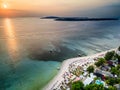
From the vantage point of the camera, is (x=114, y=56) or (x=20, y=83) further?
(x=114, y=56)

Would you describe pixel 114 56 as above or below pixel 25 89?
above

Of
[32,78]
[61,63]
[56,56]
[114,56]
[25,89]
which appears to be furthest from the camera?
[56,56]

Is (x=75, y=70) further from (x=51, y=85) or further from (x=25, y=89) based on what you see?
(x=25, y=89)

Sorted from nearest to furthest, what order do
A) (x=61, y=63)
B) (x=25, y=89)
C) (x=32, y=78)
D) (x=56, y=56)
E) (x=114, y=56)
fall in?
(x=25, y=89) → (x=32, y=78) → (x=114, y=56) → (x=61, y=63) → (x=56, y=56)

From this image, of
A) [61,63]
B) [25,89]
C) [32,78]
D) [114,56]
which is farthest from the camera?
[61,63]

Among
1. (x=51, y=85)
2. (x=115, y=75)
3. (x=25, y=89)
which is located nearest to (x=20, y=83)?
(x=25, y=89)

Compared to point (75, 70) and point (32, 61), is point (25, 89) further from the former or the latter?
point (32, 61)

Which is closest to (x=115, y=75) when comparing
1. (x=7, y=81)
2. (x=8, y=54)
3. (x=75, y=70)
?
(x=75, y=70)

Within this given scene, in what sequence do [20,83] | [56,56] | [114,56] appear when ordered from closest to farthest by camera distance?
[20,83] → [114,56] → [56,56]

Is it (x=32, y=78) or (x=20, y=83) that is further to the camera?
(x=32, y=78)
